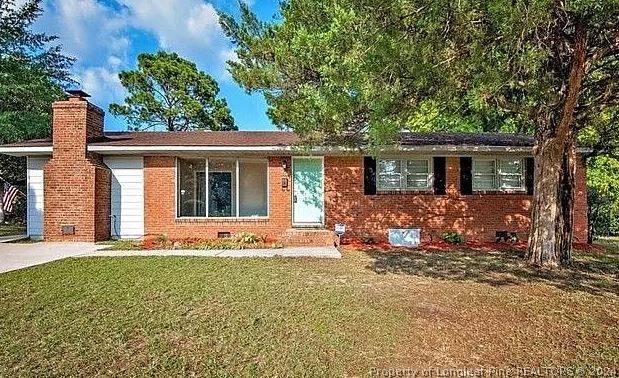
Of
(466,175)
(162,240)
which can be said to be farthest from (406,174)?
(162,240)

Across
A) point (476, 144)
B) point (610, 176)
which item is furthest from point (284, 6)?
point (610, 176)

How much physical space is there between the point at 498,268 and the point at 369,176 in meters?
5.21

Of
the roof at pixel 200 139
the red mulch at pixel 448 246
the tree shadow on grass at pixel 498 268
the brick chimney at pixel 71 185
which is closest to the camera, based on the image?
the tree shadow on grass at pixel 498 268

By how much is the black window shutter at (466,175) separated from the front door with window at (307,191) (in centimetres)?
418

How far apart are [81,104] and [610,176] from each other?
76.0 ft

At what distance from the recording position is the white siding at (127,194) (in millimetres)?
12648

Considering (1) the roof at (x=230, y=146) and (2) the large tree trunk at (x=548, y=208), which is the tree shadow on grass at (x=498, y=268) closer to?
(2) the large tree trunk at (x=548, y=208)

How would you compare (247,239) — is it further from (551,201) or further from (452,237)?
(551,201)

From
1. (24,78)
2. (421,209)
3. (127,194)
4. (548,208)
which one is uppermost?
(24,78)

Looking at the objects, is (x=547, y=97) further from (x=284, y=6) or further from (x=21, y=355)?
(x=21, y=355)

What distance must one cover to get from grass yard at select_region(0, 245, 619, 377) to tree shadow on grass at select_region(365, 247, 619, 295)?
0.17 ft

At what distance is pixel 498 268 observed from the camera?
26.1 feet

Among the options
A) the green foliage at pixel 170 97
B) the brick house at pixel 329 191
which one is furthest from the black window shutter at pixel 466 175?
the green foliage at pixel 170 97

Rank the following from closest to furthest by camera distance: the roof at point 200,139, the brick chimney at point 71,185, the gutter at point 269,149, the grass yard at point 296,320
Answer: the grass yard at point 296,320 < the brick chimney at point 71,185 < the gutter at point 269,149 < the roof at point 200,139
